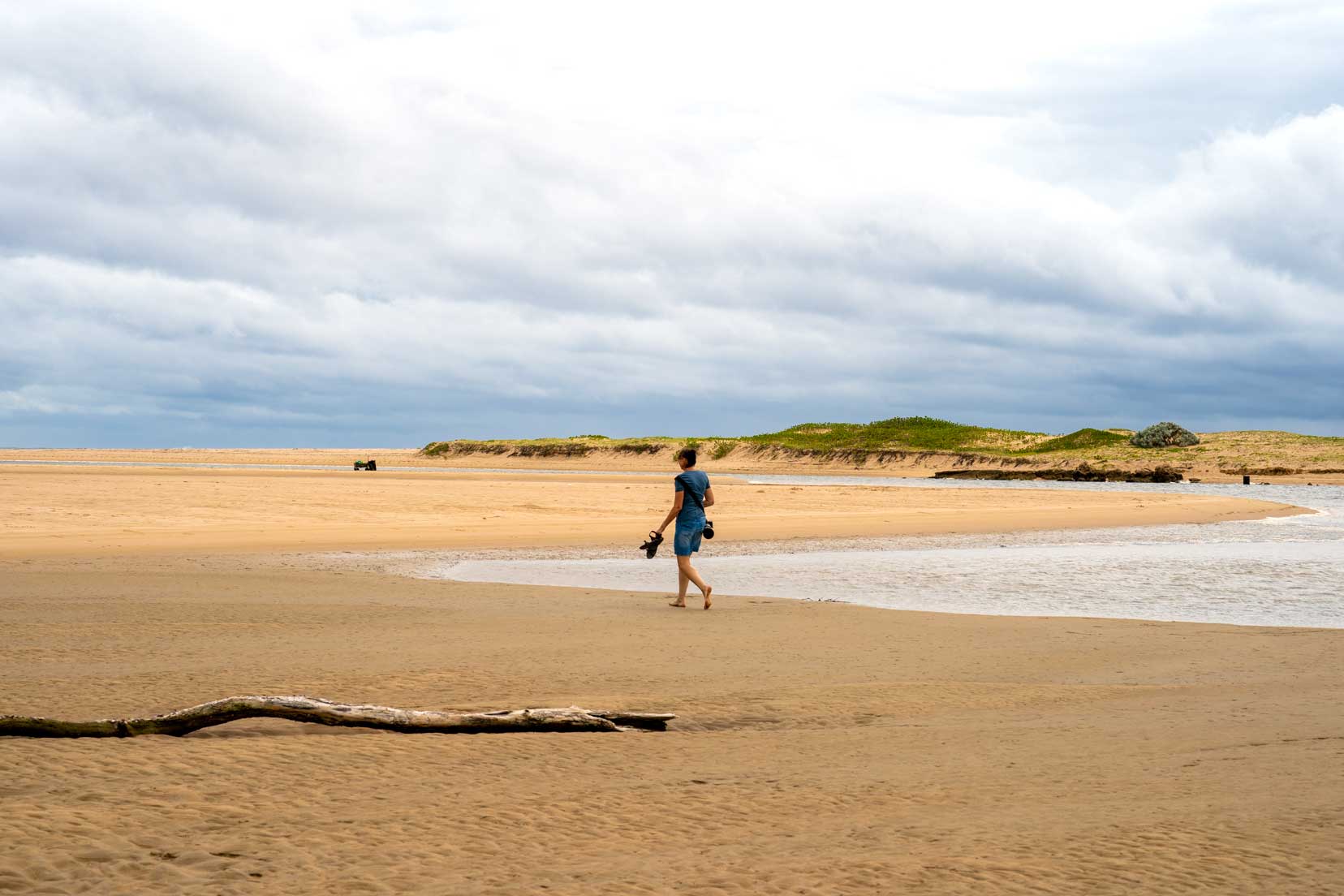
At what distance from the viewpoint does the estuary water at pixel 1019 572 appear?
1402 centimetres

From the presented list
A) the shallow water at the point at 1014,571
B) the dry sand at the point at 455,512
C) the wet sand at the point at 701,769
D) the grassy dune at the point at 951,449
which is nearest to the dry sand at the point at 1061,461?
the grassy dune at the point at 951,449

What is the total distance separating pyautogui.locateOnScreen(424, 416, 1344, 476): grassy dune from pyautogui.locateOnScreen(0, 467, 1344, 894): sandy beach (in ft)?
233

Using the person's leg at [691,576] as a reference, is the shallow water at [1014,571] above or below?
A: below

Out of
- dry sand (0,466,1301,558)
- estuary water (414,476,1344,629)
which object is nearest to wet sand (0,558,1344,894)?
estuary water (414,476,1344,629)

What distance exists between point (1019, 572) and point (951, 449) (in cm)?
8315

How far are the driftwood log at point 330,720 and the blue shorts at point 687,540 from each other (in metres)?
6.82

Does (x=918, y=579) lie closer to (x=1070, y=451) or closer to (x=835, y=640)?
(x=835, y=640)

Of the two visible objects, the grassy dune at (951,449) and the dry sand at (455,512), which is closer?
the dry sand at (455,512)

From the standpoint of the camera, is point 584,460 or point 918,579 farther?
point 584,460

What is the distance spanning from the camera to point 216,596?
1352 centimetres

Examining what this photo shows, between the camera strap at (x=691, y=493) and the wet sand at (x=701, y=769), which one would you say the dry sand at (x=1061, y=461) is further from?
the wet sand at (x=701, y=769)

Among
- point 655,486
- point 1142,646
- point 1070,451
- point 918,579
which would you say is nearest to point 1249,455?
point 1070,451

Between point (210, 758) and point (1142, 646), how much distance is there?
27.2 ft

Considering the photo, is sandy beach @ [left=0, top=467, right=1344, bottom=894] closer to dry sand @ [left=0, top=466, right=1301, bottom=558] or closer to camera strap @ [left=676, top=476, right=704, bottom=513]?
camera strap @ [left=676, top=476, right=704, bottom=513]
